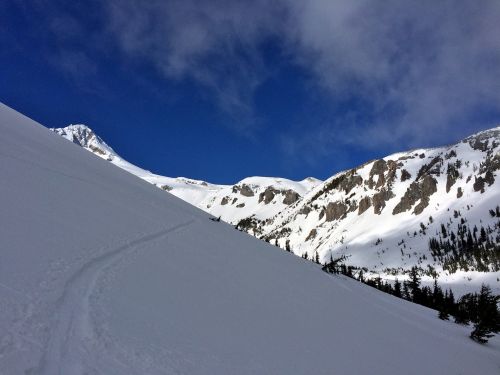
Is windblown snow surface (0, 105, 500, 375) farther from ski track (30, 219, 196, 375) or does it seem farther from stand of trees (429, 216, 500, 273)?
stand of trees (429, 216, 500, 273)

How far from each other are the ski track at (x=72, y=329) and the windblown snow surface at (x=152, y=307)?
0.9 inches

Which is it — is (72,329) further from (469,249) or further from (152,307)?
(469,249)

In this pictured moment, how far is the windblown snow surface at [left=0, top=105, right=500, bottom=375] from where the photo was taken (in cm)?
516

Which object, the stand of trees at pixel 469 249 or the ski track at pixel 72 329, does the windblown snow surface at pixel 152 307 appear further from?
the stand of trees at pixel 469 249

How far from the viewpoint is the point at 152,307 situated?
23.6 ft

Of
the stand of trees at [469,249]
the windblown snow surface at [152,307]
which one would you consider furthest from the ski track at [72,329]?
the stand of trees at [469,249]

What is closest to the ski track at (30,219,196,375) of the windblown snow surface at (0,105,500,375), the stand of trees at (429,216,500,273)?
the windblown snow surface at (0,105,500,375)

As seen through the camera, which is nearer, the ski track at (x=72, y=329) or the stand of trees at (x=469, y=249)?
the ski track at (x=72, y=329)

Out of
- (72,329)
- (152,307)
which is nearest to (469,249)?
(152,307)

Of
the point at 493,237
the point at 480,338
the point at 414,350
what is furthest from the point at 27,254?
the point at 493,237

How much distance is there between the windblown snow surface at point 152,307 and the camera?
5.16m

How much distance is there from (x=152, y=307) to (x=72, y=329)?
205 cm

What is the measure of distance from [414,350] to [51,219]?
11135mm

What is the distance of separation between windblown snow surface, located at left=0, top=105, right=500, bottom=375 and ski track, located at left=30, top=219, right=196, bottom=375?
0.9 inches
